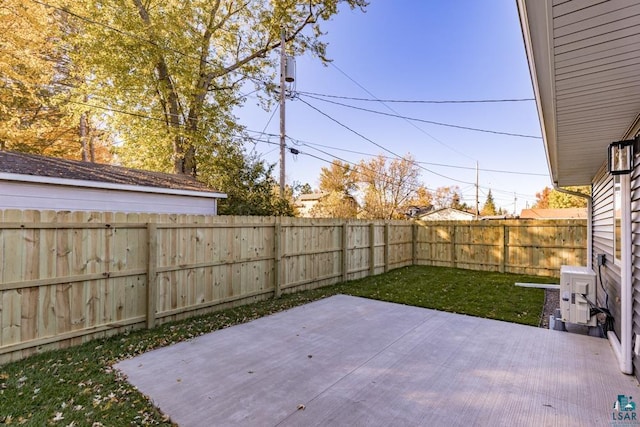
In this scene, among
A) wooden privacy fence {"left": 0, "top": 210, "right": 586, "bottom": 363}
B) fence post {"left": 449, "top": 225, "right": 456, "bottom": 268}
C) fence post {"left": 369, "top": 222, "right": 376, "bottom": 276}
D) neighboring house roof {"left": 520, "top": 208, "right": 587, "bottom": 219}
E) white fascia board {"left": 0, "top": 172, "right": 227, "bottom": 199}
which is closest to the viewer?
wooden privacy fence {"left": 0, "top": 210, "right": 586, "bottom": 363}

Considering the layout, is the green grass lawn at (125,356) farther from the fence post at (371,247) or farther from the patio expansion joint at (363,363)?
the fence post at (371,247)

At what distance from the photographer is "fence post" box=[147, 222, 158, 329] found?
4344 millimetres

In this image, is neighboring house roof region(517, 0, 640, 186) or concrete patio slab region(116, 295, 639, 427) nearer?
neighboring house roof region(517, 0, 640, 186)

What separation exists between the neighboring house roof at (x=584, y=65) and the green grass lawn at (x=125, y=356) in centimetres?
308

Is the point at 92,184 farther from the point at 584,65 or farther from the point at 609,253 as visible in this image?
the point at 609,253

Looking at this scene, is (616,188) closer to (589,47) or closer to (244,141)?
(589,47)

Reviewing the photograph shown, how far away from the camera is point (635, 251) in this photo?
3.15 m

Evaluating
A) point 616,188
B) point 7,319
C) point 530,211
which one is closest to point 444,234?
point 616,188

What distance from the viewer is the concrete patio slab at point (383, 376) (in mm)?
2408

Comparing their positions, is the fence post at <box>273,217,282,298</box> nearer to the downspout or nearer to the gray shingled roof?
the gray shingled roof

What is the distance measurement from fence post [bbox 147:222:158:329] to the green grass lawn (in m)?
0.22

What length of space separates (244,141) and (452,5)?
26.8 ft

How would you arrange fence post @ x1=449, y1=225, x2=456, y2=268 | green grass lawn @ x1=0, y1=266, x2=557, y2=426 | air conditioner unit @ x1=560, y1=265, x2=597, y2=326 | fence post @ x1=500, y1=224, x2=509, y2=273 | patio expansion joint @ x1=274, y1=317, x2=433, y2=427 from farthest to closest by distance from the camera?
fence post @ x1=449, y1=225, x2=456, y2=268
fence post @ x1=500, y1=224, x2=509, y2=273
air conditioner unit @ x1=560, y1=265, x2=597, y2=326
patio expansion joint @ x1=274, y1=317, x2=433, y2=427
green grass lawn @ x1=0, y1=266, x2=557, y2=426

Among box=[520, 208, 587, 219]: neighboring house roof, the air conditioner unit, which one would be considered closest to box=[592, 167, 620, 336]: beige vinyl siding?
the air conditioner unit
